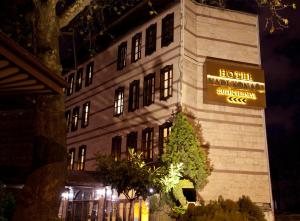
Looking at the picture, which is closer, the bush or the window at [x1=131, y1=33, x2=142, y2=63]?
the bush

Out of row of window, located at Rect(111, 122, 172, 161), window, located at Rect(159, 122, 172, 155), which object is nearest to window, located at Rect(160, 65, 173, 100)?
window, located at Rect(159, 122, 172, 155)

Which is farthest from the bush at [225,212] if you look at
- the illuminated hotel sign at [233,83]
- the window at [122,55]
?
the window at [122,55]

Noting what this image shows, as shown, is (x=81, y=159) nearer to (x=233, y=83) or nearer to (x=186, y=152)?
(x=186, y=152)

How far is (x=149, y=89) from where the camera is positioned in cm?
1888

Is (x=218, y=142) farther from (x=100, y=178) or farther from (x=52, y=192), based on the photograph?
(x=52, y=192)

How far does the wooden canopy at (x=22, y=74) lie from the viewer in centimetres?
405

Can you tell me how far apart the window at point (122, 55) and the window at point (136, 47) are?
0.94 meters

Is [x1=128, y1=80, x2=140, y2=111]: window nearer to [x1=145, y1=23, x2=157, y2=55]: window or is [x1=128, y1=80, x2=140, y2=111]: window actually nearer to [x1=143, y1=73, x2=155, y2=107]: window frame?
[x1=143, y1=73, x2=155, y2=107]: window frame

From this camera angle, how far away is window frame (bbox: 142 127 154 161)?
17844mm

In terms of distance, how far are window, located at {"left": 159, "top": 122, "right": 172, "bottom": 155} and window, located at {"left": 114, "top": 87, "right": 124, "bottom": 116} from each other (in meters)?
4.32

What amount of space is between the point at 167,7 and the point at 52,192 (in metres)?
14.7

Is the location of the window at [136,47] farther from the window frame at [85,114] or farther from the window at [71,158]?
the window at [71,158]

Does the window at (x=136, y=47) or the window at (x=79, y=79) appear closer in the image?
the window at (x=136, y=47)

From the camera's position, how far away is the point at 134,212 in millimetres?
18078
